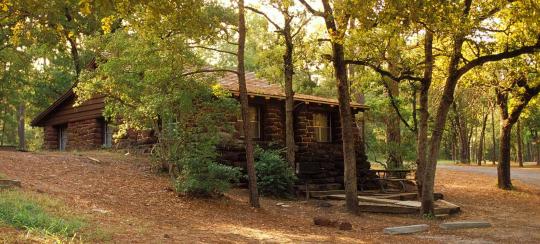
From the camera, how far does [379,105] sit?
67.6 feet

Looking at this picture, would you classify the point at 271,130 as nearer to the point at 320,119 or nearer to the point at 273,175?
the point at 320,119

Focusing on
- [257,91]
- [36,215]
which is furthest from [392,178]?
[36,215]

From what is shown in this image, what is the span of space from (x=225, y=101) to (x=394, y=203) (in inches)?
239

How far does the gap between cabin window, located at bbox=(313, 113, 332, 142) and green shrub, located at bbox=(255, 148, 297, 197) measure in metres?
5.54

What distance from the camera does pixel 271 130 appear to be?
18594mm

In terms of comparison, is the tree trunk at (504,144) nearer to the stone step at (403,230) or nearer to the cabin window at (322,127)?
the cabin window at (322,127)

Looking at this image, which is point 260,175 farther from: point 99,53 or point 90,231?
point 90,231

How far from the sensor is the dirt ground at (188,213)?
28.0ft

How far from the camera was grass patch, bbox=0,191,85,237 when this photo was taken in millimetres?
6461

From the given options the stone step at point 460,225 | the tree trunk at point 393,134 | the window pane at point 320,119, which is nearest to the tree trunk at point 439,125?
the stone step at point 460,225

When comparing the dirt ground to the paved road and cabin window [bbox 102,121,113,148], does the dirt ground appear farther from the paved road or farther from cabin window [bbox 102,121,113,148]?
the paved road

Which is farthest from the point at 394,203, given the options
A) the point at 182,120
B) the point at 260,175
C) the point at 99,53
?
the point at 99,53

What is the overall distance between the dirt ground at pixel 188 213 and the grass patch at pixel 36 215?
41 cm

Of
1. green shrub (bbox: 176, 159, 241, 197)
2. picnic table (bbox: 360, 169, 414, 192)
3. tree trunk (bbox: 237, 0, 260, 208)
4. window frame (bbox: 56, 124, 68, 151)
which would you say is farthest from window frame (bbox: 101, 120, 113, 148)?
picnic table (bbox: 360, 169, 414, 192)
